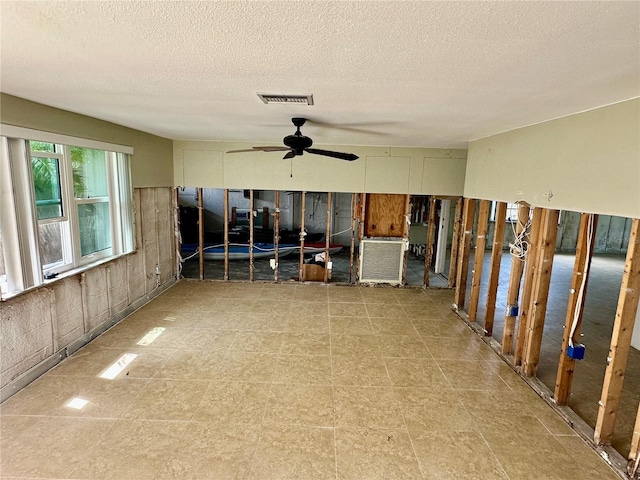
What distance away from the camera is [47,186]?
3586 mm

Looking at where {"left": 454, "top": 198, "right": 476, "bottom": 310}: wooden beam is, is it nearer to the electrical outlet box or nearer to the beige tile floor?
the beige tile floor

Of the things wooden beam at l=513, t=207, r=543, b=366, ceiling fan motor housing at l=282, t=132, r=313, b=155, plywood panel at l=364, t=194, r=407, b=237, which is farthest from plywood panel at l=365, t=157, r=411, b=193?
wooden beam at l=513, t=207, r=543, b=366

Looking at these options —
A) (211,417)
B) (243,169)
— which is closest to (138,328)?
(211,417)

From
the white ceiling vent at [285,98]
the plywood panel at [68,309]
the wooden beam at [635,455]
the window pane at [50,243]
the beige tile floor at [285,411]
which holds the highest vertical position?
the white ceiling vent at [285,98]

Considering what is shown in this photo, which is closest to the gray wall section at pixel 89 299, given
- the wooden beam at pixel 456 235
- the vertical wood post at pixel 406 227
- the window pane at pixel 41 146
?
the window pane at pixel 41 146

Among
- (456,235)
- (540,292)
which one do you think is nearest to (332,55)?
(540,292)

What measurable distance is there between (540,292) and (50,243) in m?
5.24

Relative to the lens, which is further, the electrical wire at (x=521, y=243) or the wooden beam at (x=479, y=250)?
the wooden beam at (x=479, y=250)

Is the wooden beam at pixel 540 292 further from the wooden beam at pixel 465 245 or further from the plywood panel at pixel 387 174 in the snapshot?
the plywood panel at pixel 387 174

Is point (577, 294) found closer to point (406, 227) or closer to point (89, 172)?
point (406, 227)

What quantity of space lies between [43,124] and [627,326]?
5375mm

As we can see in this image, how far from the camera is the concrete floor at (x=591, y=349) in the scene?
3072mm

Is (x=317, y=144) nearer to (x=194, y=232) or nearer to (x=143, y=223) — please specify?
(x=143, y=223)

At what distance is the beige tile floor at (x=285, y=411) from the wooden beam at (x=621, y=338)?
0.85 ft
